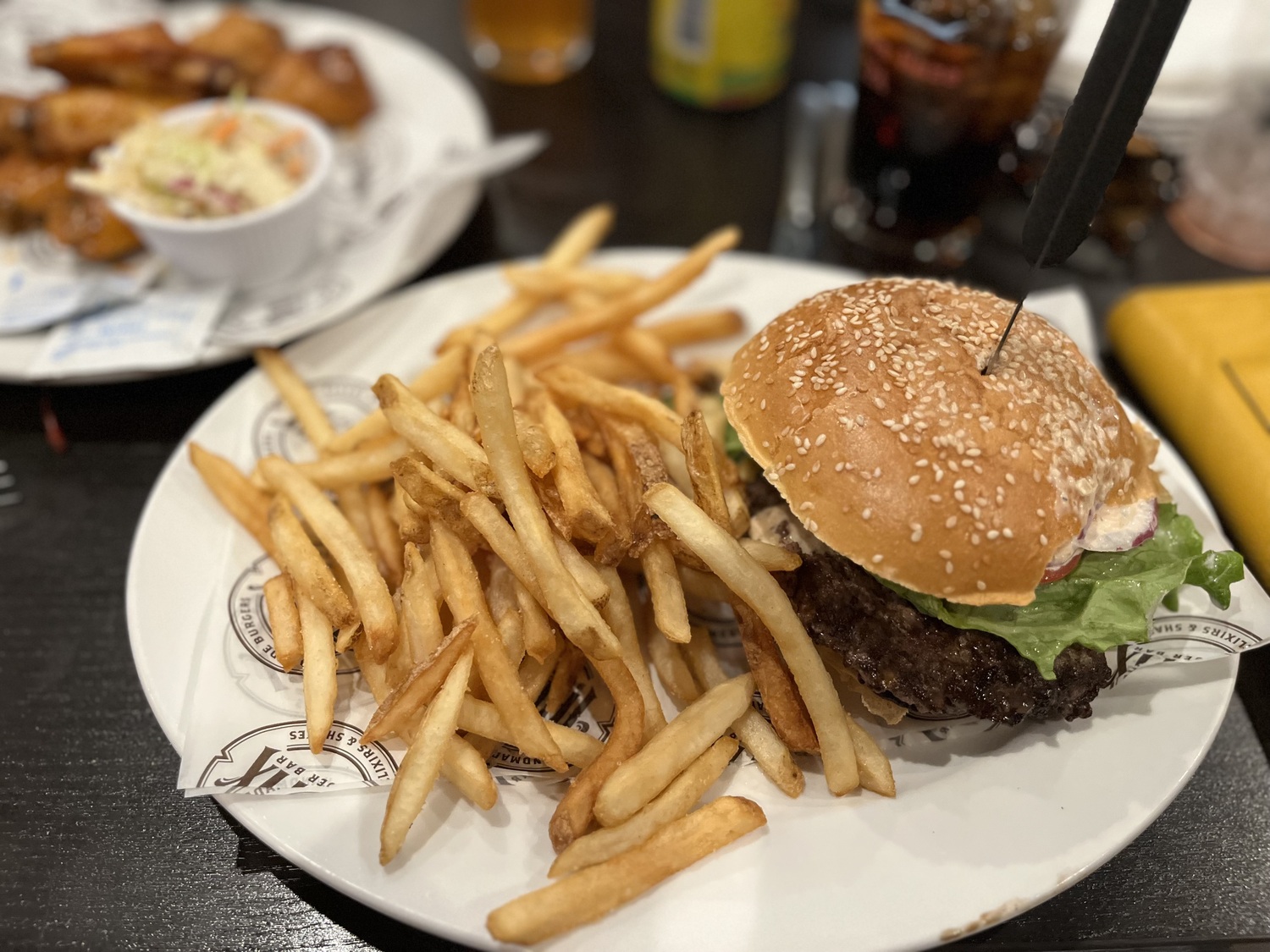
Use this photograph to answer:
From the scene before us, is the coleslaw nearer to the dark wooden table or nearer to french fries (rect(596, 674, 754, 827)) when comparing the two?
the dark wooden table

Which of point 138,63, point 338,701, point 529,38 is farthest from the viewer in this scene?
point 529,38

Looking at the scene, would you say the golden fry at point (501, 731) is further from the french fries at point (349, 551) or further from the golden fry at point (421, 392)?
the golden fry at point (421, 392)

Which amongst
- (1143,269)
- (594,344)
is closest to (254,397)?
(594,344)

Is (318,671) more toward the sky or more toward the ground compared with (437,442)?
more toward the ground

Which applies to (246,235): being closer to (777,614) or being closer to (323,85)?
(323,85)

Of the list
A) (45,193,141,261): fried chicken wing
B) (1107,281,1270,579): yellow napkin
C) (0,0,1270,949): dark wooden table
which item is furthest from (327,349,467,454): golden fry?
(1107,281,1270,579): yellow napkin

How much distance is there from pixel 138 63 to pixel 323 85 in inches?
23.5

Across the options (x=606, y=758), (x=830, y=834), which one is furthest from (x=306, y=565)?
(x=830, y=834)

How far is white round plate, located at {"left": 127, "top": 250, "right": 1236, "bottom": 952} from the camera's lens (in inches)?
57.1

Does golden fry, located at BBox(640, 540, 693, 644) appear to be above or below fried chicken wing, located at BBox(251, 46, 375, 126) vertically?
below

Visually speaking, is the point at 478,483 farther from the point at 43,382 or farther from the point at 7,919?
the point at 43,382

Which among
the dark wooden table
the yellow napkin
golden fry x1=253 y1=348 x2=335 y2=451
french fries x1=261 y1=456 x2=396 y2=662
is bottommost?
the dark wooden table

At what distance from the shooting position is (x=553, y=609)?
5.07 feet

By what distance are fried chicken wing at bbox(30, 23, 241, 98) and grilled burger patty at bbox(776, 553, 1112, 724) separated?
2815 mm
